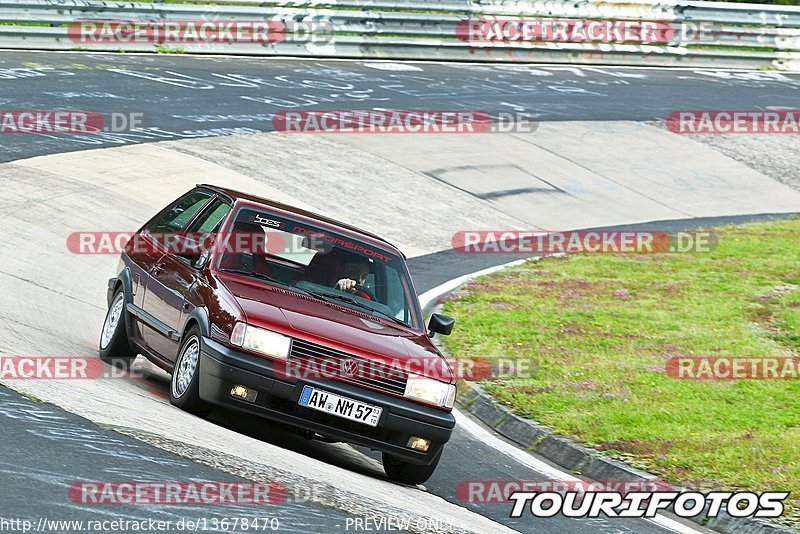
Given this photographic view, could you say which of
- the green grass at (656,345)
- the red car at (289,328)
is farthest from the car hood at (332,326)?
the green grass at (656,345)

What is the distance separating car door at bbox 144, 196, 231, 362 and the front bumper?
801mm

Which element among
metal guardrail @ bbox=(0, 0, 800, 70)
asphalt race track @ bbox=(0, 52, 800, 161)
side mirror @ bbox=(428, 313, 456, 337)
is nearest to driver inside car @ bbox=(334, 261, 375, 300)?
side mirror @ bbox=(428, 313, 456, 337)

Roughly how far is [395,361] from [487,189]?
12469mm

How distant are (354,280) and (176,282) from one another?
4.09 ft

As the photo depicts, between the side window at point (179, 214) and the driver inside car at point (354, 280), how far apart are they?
1.45 metres

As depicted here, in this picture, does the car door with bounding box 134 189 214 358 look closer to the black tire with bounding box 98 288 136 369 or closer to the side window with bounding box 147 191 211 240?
the side window with bounding box 147 191 211 240

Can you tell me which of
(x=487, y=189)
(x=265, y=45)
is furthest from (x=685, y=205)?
(x=265, y=45)

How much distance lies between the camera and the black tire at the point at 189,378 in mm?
7914

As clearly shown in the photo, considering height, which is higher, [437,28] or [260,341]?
[437,28]

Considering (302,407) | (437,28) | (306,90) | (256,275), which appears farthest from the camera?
(437,28)

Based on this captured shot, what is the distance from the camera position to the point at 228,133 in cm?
2016

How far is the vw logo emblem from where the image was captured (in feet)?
25.3

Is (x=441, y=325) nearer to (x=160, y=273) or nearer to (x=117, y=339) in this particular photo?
(x=160, y=273)

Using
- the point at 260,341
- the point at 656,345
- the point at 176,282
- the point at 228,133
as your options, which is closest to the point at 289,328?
the point at 260,341
